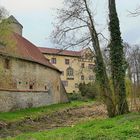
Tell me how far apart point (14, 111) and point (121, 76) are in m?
14.7

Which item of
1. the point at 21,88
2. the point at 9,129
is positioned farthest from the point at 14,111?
the point at 9,129

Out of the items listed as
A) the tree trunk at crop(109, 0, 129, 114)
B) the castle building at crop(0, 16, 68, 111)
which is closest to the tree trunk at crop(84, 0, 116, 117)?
the tree trunk at crop(109, 0, 129, 114)

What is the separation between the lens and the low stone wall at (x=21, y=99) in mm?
32844

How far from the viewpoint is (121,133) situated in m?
12.5

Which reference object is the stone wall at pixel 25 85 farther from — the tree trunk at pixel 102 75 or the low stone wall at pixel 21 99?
the tree trunk at pixel 102 75

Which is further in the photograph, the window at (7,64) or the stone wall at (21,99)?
the window at (7,64)

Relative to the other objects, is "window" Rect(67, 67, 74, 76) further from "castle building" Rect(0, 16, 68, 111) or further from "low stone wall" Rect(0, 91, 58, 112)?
"low stone wall" Rect(0, 91, 58, 112)

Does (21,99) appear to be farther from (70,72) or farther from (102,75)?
(70,72)

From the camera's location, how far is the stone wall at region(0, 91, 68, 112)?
32844 mm

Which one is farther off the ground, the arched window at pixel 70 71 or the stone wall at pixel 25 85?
the arched window at pixel 70 71

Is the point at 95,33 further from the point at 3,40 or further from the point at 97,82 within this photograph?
the point at 3,40

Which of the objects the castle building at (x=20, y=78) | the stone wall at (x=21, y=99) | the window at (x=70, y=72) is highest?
the window at (x=70, y=72)

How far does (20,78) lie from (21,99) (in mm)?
2208

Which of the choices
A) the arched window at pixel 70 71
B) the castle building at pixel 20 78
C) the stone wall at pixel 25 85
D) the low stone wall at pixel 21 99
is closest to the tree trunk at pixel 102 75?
the castle building at pixel 20 78
